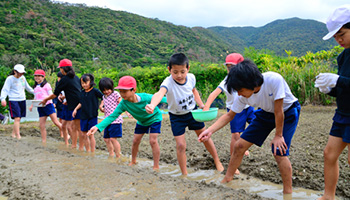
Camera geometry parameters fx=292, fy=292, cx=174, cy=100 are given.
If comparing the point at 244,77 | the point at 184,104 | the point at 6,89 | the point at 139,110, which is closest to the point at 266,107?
the point at 244,77

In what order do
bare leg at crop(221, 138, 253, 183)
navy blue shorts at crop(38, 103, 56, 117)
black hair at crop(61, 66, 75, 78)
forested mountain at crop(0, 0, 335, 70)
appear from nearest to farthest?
bare leg at crop(221, 138, 253, 183) → black hair at crop(61, 66, 75, 78) → navy blue shorts at crop(38, 103, 56, 117) → forested mountain at crop(0, 0, 335, 70)

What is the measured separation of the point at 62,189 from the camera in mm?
3123

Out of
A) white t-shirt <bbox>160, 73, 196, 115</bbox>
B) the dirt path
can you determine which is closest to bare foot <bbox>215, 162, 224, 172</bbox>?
the dirt path

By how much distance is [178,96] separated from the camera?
4113 millimetres

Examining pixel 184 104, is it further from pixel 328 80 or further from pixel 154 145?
pixel 328 80

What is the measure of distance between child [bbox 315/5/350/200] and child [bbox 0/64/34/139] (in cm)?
753

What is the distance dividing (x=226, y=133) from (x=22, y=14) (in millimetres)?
33860

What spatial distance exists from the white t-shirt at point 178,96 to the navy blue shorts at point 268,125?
1.11 m

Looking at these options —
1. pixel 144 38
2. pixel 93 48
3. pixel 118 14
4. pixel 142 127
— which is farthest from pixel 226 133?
pixel 118 14

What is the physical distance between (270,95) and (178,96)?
1467 mm

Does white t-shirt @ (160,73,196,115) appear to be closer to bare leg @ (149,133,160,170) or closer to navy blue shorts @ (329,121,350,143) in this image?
bare leg @ (149,133,160,170)

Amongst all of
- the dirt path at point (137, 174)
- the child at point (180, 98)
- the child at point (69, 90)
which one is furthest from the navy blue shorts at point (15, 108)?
the child at point (180, 98)

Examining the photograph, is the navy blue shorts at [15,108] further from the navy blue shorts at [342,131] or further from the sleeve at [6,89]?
the navy blue shorts at [342,131]

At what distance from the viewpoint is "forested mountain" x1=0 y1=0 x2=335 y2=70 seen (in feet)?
92.0
